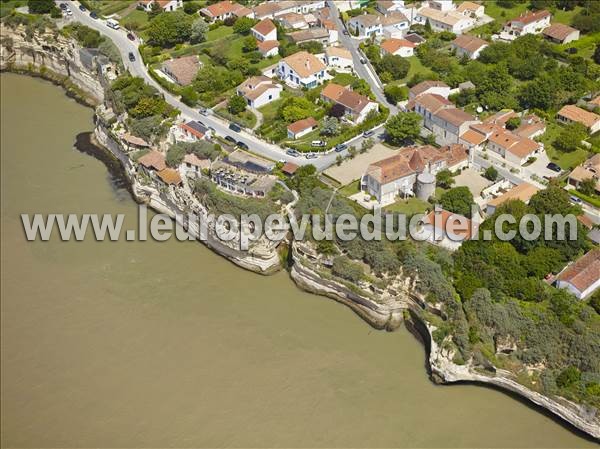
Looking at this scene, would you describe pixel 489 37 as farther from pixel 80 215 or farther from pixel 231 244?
pixel 80 215

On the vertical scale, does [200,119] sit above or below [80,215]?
above

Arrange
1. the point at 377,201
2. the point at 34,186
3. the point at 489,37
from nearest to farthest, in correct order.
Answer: the point at 377,201
the point at 34,186
the point at 489,37

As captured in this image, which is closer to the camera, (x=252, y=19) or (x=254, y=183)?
(x=254, y=183)

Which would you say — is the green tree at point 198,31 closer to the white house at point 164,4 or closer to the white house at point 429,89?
the white house at point 164,4

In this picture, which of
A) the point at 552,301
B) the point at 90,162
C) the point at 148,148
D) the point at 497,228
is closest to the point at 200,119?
the point at 148,148

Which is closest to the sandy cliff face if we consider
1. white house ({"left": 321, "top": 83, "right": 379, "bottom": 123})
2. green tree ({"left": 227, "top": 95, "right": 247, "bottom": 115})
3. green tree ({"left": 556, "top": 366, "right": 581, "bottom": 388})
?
green tree ({"left": 227, "top": 95, "right": 247, "bottom": 115})

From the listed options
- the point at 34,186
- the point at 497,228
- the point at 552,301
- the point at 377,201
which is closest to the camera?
the point at 552,301

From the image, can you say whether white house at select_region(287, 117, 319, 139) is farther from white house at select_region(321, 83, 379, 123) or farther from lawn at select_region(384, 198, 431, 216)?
lawn at select_region(384, 198, 431, 216)
